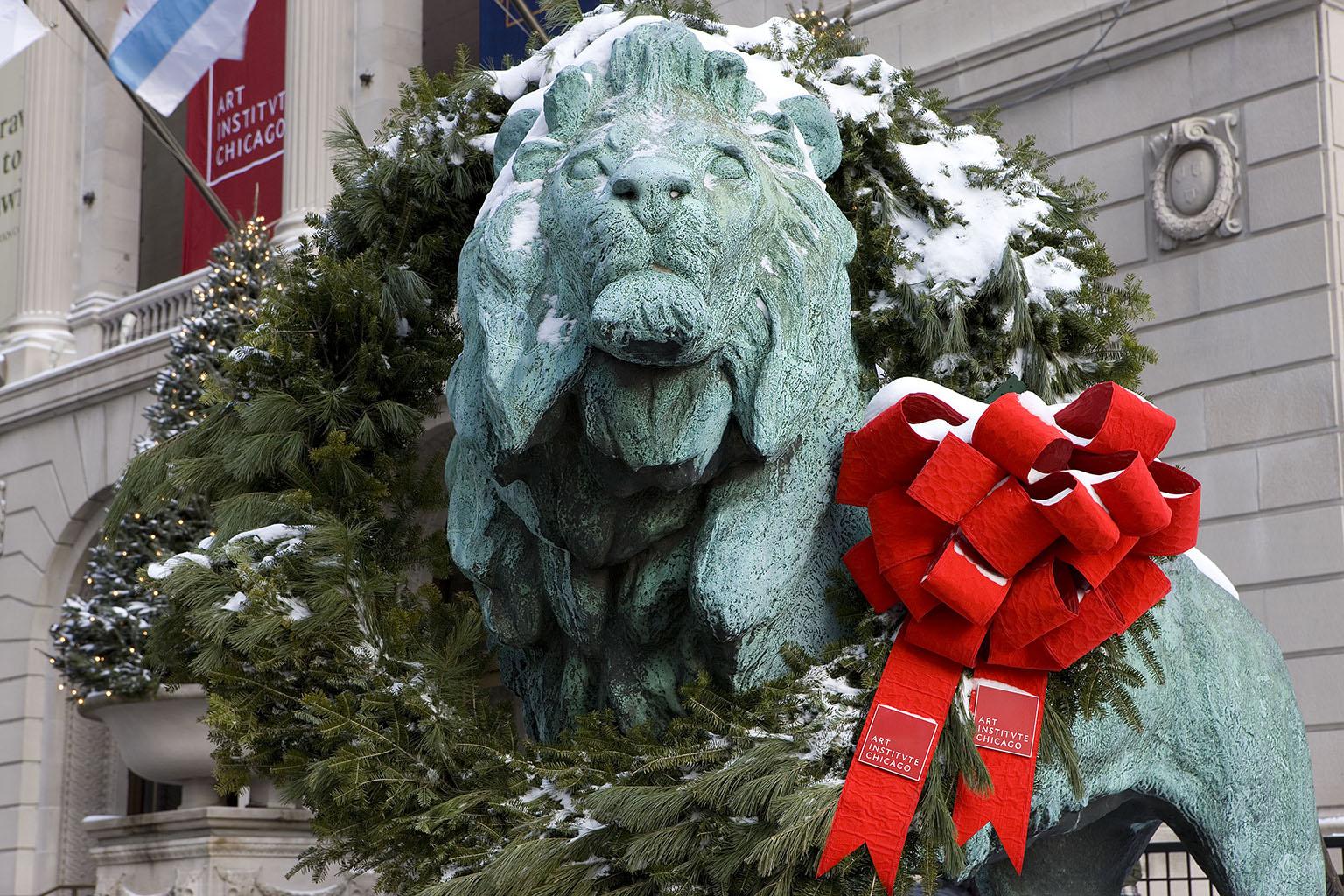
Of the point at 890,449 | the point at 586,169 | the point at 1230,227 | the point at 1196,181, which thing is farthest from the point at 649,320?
the point at 1196,181

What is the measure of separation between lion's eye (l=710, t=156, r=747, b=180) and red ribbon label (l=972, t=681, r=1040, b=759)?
32.5 inches

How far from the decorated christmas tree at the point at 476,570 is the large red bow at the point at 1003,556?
0.18 ft

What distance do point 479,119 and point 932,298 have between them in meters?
1.04

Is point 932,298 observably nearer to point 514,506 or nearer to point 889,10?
point 514,506

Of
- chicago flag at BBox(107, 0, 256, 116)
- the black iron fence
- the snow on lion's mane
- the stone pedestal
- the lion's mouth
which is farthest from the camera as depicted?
chicago flag at BBox(107, 0, 256, 116)

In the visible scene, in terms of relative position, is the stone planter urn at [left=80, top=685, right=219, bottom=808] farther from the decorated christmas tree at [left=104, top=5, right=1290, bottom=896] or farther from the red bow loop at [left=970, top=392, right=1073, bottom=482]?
the red bow loop at [left=970, top=392, right=1073, bottom=482]

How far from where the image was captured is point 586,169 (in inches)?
95.7

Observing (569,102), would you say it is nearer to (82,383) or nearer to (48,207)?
(82,383)

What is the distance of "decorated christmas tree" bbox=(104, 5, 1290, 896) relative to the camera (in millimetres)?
2381

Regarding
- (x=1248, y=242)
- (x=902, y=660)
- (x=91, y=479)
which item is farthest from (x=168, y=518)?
(x=902, y=660)

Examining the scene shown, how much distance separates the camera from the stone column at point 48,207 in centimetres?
2305

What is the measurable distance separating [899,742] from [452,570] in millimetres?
1309

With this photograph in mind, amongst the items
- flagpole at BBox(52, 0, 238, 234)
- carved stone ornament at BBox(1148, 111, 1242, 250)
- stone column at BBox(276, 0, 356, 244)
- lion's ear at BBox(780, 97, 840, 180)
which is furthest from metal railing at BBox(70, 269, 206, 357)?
lion's ear at BBox(780, 97, 840, 180)

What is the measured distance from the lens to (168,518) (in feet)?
41.2
